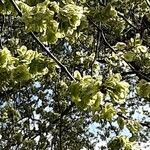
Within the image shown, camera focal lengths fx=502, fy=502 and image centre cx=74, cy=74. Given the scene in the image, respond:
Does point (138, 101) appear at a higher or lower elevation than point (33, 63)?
higher

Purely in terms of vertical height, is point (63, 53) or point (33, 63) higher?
point (63, 53)

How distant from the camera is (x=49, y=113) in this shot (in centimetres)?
1093

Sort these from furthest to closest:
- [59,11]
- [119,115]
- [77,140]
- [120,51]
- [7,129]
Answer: [77,140], [7,129], [120,51], [119,115], [59,11]

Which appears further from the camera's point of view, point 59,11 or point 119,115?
point 119,115

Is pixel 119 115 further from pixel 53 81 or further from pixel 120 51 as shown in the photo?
pixel 53 81

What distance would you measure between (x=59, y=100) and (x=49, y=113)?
0.67m

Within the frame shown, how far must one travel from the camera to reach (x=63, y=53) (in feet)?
35.1

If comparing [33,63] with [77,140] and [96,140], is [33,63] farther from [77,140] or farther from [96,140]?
[96,140]

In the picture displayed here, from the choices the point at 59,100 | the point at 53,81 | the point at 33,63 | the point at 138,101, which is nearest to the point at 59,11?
the point at 33,63

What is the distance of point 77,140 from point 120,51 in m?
7.02

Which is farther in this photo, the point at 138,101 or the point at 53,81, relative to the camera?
the point at 138,101

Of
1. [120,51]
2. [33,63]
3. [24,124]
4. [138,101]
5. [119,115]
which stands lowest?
[119,115]

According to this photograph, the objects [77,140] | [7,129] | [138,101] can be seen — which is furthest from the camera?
[138,101]

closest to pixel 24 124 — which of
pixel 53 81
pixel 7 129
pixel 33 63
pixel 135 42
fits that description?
pixel 7 129
